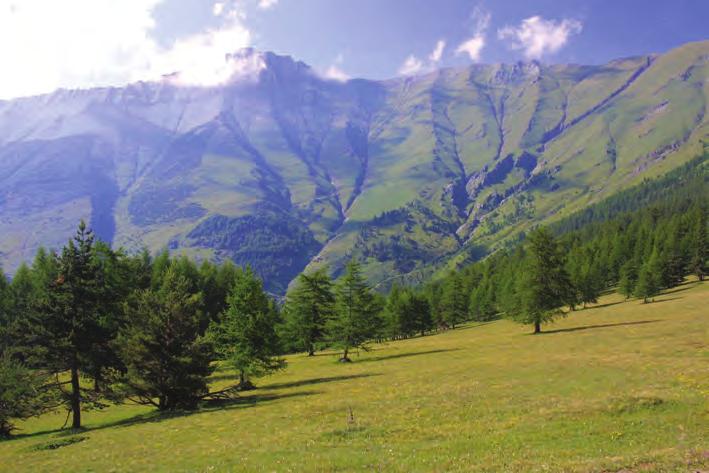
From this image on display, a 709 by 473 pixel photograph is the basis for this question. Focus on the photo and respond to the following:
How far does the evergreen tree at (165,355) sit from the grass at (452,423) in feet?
8.91

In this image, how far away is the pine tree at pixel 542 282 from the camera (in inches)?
2741

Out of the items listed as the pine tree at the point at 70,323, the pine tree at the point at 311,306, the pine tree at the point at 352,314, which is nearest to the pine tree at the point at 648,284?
the pine tree at the point at 352,314

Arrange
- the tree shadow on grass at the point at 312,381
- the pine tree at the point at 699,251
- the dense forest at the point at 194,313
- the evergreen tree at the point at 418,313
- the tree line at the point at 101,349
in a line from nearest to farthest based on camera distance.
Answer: the tree line at the point at 101,349, the dense forest at the point at 194,313, the tree shadow on grass at the point at 312,381, the pine tree at the point at 699,251, the evergreen tree at the point at 418,313

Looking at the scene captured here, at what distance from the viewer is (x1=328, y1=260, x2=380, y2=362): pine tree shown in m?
68.2

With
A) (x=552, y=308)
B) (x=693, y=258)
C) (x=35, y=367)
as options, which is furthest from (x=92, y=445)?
(x=693, y=258)

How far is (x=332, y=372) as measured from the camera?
58.4m

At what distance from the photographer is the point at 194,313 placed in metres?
48.8

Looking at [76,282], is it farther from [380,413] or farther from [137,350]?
[380,413]

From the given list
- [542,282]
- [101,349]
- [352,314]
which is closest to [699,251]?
[542,282]

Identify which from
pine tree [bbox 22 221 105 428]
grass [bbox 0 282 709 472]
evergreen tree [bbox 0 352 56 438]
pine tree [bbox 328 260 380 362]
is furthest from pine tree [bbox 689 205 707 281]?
evergreen tree [bbox 0 352 56 438]

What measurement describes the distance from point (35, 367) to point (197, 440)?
27.4m

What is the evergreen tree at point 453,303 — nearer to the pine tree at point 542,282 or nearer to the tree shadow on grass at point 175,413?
the pine tree at point 542,282

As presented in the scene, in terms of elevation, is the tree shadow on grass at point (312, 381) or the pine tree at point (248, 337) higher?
the pine tree at point (248, 337)

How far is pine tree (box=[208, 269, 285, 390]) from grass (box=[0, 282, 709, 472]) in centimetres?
329
